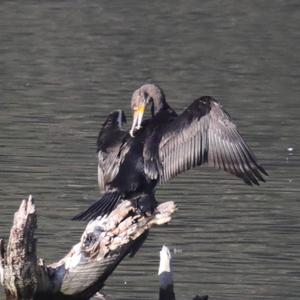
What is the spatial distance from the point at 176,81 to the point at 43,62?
7.07 ft

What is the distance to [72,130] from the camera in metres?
14.4

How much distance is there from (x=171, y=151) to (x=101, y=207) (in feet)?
2.33

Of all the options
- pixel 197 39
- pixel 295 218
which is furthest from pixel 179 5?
pixel 295 218

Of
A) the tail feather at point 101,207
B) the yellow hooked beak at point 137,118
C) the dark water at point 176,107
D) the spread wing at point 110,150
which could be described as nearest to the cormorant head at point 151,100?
the yellow hooked beak at point 137,118

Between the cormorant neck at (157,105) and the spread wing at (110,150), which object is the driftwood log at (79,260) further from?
the cormorant neck at (157,105)

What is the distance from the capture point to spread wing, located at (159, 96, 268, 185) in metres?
8.98

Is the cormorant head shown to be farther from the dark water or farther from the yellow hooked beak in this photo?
the dark water

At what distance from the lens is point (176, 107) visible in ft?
50.8

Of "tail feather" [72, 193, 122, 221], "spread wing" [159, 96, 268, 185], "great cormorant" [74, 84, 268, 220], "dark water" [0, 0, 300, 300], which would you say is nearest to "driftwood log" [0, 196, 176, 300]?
"tail feather" [72, 193, 122, 221]

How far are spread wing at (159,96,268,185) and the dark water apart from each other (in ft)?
2.96

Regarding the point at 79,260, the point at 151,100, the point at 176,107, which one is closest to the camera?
the point at 79,260

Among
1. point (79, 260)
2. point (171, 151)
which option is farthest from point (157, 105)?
point (79, 260)

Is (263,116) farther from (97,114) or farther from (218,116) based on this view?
(218,116)

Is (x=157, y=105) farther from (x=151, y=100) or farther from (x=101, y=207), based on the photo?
(x=101, y=207)
